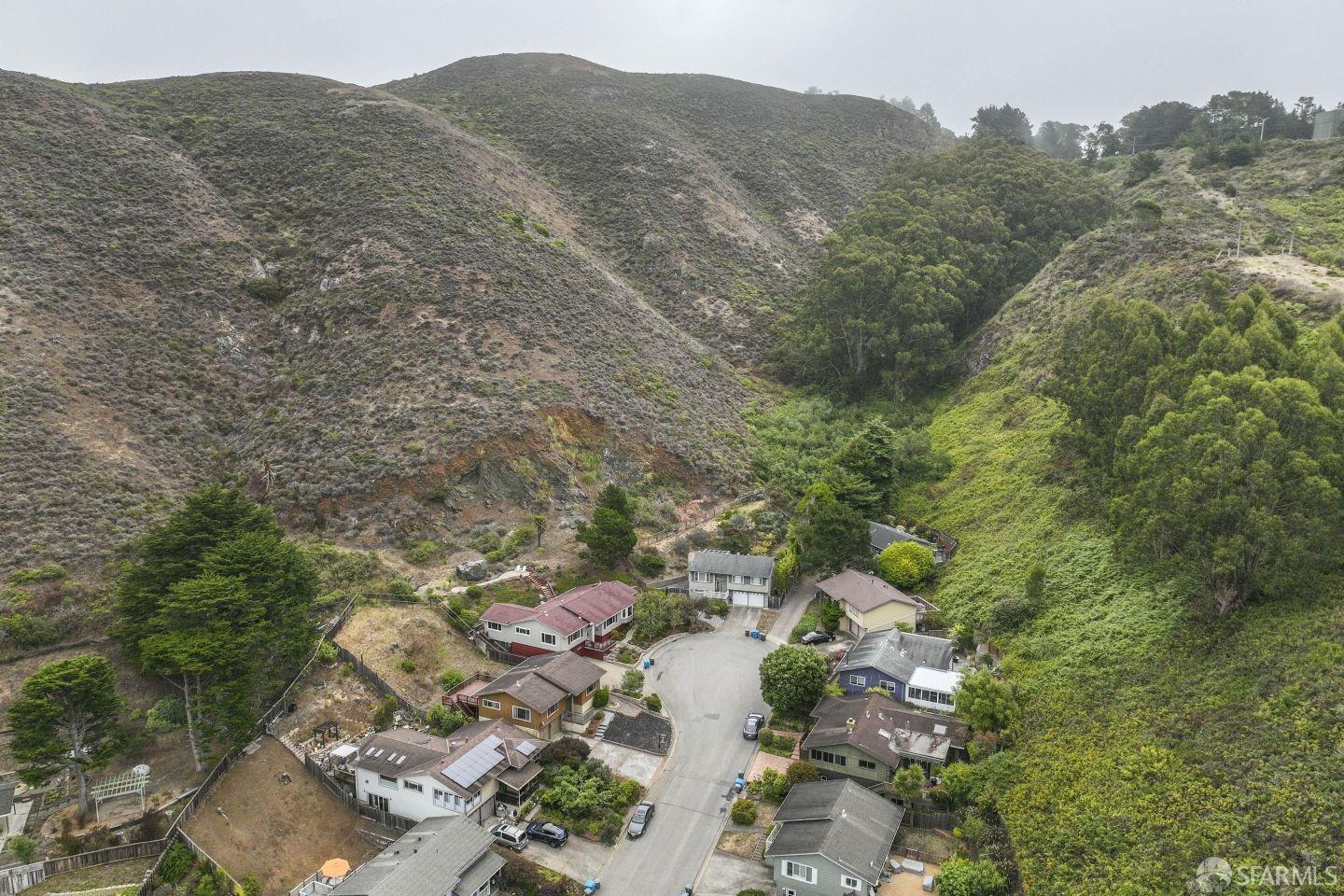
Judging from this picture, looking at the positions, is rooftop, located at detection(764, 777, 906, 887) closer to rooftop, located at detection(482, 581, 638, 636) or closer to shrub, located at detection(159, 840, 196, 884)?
rooftop, located at detection(482, 581, 638, 636)

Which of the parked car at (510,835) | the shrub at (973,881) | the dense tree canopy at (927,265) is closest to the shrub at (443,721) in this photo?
the parked car at (510,835)

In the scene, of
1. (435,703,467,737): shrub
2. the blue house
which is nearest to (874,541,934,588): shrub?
the blue house

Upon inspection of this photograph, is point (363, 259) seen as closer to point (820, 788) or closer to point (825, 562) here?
point (825, 562)

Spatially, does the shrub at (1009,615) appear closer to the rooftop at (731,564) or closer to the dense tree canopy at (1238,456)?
the dense tree canopy at (1238,456)

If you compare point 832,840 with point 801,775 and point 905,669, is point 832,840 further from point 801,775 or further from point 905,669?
point 905,669

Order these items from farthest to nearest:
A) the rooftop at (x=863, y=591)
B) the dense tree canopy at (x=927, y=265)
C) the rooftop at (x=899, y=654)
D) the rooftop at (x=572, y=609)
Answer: the dense tree canopy at (x=927, y=265)
the rooftop at (x=863, y=591)
the rooftop at (x=572, y=609)
the rooftop at (x=899, y=654)

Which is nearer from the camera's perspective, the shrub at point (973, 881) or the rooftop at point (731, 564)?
the shrub at point (973, 881)
